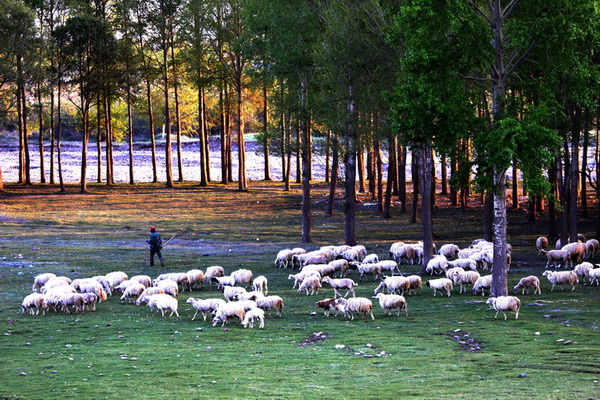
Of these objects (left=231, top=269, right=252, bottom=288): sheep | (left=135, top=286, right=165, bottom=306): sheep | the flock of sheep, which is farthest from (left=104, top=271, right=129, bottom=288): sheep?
(left=231, top=269, right=252, bottom=288): sheep

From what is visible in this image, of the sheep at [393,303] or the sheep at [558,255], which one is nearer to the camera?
the sheep at [393,303]

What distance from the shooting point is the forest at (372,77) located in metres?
23.4

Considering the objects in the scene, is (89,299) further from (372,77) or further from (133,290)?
(372,77)

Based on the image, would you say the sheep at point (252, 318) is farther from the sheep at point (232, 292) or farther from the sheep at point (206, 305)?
the sheep at point (232, 292)

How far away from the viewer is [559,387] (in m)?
13.2

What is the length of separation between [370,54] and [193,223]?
2274 centimetres

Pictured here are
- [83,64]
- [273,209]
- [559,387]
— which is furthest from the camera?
[83,64]

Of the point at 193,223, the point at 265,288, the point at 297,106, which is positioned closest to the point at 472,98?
the point at 265,288

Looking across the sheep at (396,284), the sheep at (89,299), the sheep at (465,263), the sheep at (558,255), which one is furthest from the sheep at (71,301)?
the sheep at (558,255)

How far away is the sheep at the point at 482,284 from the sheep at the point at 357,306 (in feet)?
18.2

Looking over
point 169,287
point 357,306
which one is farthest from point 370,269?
point 357,306

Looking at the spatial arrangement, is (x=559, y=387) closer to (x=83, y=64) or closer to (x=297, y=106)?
(x=297, y=106)

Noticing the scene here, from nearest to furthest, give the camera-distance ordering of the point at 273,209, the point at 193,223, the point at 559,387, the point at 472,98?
the point at 559,387 < the point at 472,98 < the point at 193,223 < the point at 273,209

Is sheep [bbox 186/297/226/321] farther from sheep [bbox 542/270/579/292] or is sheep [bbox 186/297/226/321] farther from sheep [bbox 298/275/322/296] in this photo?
sheep [bbox 542/270/579/292]
